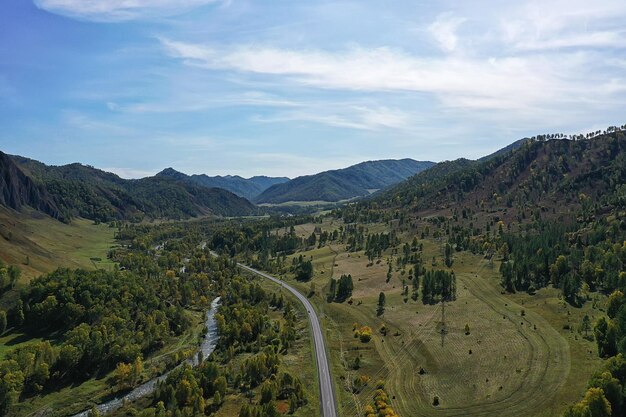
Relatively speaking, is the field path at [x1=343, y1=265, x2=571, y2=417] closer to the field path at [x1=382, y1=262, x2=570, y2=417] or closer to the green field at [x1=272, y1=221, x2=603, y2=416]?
the field path at [x1=382, y1=262, x2=570, y2=417]

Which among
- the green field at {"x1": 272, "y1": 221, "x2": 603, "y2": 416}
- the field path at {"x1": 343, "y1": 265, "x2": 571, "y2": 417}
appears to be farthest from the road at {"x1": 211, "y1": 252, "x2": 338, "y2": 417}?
the field path at {"x1": 343, "y1": 265, "x2": 571, "y2": 417}

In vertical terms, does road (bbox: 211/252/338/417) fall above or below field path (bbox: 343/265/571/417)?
below

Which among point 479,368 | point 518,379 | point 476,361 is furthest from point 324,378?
point 518,379

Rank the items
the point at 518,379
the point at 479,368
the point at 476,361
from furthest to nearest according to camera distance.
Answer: the point at 476,361 < the point at 479,368 < the point at 518,379

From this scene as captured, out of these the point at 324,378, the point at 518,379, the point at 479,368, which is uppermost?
the point at 518,379

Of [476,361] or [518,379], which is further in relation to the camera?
[476,361]

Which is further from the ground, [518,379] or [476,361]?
[518,379]

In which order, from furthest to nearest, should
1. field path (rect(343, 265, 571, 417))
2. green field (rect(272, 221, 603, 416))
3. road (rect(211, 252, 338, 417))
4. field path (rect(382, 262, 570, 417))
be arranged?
road (rect(211, 252, 338, 417)) → green field (rect(272, 221, 603, 416)) → field path (rect(343, 265, 571, 417)) → field path (rect(382, 262, 570, 417))

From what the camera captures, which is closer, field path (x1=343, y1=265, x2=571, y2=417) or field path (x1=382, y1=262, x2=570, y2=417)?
field path (x1=382, y1=262, x2=570, y2=417)

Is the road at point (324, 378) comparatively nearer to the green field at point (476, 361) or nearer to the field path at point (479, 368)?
the green field at point (476, 361)

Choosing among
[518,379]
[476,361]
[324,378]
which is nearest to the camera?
[518,379]

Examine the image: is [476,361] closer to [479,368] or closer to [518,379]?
[479,368]
